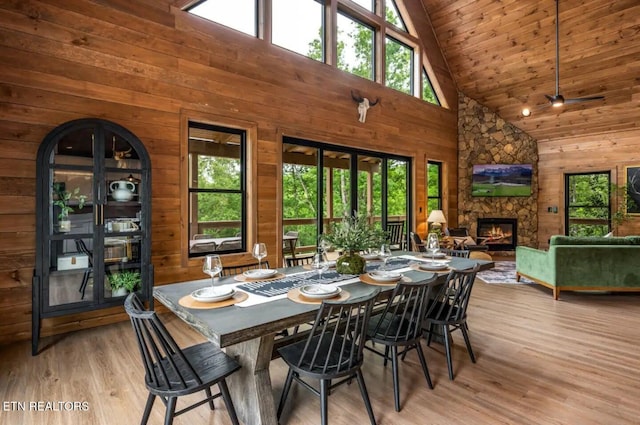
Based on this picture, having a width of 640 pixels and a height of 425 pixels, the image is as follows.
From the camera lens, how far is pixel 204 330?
1.63m

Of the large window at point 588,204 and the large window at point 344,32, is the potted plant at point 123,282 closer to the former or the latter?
the large window at point 344,32

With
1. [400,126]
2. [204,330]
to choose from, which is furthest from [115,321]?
[400,126]

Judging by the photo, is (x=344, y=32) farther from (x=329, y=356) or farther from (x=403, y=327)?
(x=329, y=356)

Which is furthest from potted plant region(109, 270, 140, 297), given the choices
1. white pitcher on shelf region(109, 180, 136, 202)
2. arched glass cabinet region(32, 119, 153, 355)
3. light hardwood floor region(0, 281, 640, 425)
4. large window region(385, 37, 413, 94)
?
large window region(385, 37, 413, 94)

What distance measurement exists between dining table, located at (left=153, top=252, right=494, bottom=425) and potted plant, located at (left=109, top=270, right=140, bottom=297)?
1498mm

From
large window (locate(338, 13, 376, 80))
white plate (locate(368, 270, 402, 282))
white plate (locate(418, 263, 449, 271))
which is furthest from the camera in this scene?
large window (locate(338, 13, 376, 80))

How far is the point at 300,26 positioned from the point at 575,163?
7087mm

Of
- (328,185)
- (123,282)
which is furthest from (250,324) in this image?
(328,185)

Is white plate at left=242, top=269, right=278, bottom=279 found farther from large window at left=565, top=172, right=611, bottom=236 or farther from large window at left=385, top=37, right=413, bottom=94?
large window at left=565, top=172, right=611, bottom=236

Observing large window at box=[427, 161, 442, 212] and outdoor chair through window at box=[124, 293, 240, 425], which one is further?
large window at box=[427, 161, 442, 212]

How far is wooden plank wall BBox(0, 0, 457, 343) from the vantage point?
315 centimetres

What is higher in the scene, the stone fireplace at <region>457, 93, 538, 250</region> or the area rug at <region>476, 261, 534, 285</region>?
the stone fireplace at <region>457, 93, 538, 250</region>

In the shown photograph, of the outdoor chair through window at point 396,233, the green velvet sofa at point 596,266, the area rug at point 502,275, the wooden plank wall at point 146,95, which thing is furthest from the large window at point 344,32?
the green velvet sofa at point 596,266

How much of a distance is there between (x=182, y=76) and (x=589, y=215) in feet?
29.8
